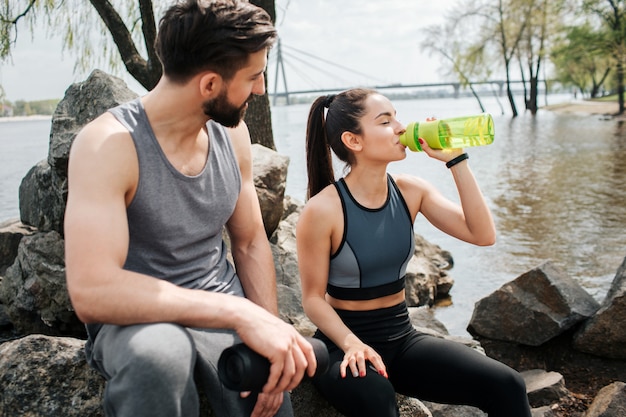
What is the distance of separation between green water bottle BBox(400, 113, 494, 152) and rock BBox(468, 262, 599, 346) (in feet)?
6.38

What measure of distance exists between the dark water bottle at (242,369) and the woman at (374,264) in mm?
417

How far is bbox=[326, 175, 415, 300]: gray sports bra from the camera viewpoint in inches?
85.7

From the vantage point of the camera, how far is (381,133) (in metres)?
2.29

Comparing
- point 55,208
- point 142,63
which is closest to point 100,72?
point 55,208

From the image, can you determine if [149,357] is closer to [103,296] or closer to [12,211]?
[103,296]

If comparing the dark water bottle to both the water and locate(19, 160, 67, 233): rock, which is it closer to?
locate(19, 160, 67, 233): rock

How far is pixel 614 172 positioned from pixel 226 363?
38.3 feet

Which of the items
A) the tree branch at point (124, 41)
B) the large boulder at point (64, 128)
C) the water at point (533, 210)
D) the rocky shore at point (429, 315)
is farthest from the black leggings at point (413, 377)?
the tree branch at point (124, 41)

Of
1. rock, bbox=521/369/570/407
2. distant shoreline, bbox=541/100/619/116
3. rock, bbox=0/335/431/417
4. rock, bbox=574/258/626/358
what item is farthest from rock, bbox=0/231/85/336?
distant shoreline, bbox=541/100/619/116

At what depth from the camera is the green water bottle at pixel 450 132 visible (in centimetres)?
220

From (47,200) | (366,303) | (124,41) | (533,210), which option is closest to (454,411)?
(366,303)

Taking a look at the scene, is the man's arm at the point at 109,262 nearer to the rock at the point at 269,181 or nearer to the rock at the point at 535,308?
the rock at the point at 269,181

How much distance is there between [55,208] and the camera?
361cm

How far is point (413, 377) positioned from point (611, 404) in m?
1.06
